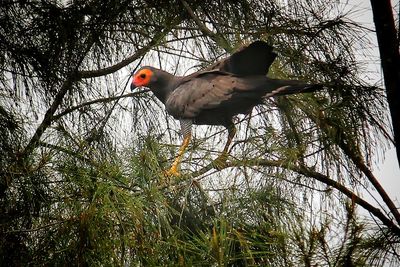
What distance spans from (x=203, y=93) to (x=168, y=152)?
0.30 m

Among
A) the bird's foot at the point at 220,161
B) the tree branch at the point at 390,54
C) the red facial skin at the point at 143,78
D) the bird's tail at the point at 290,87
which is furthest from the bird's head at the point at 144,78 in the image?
the tree branch at the point at 390,54

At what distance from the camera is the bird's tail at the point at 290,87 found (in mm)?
1627

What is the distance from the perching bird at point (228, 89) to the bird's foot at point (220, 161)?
144 millimetres

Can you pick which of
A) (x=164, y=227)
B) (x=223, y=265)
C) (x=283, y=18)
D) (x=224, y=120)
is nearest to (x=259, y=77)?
(x=224, y=120)

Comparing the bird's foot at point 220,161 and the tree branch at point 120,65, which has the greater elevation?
the tree branch at point 120,65

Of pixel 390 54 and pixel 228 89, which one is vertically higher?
pixel 228 89

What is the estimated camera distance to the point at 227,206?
1561 millimetres

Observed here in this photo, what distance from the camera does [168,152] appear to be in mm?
1621

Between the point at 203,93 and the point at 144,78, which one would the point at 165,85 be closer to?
the point at 144,78

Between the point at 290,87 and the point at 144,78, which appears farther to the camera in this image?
the point at 144,78

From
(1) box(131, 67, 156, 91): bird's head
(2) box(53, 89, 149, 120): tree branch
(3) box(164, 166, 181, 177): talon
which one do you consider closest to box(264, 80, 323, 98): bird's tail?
(3) box(164, 166, 181, 177): talon

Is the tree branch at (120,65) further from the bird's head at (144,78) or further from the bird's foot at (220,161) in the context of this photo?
the bird's foot at (220,161)

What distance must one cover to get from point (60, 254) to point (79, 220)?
10 centimetres

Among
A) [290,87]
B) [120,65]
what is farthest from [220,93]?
[120,65]
